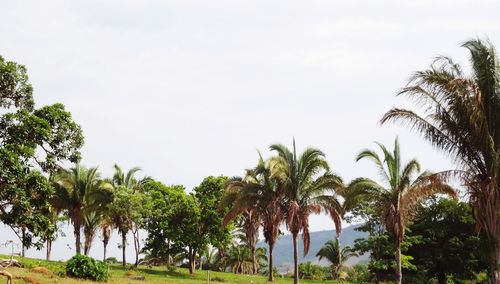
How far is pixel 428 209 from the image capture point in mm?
46344

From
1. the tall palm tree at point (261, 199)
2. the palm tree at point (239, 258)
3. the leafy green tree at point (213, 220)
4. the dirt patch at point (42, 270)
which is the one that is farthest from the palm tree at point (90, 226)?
the dirt patch at point (42, 270)

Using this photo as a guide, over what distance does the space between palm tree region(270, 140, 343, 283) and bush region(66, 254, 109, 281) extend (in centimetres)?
1068

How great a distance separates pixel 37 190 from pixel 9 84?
5.49 metres

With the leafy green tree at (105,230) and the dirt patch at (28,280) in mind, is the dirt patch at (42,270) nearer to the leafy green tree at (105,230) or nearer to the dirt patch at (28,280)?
the dirt patch at (28,280)

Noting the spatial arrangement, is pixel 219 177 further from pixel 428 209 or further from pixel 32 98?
pixel 32 98

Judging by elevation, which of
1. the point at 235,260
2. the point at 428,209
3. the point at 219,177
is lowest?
the point at 235,260

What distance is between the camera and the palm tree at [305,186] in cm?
3186

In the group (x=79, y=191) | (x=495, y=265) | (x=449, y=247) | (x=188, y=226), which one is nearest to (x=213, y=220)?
(x=188, y=226)

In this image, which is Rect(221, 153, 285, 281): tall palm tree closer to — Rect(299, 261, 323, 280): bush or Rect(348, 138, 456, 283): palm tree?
Rect(348, 138, 456, 283): palm tree

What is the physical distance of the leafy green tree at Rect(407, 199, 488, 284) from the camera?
43.5 m

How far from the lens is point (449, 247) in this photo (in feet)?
144

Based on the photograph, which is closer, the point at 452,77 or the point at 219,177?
the point at 452,77

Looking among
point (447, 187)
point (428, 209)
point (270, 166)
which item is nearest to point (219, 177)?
point (270, 166)

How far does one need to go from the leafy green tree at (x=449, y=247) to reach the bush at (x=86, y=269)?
26090 millimetres
